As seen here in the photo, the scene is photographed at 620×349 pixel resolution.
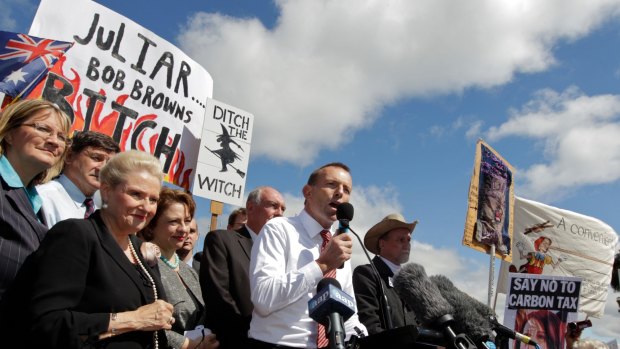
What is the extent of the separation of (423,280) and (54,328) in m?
1.50

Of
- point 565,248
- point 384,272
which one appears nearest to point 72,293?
point 384,272

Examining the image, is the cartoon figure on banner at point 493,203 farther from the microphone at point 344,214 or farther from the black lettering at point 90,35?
the microphone at point 344,214

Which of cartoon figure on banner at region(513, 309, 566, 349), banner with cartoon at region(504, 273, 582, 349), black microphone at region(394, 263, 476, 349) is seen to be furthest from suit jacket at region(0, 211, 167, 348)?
cartoon figure on banner at region(513, 309, 566, 349)

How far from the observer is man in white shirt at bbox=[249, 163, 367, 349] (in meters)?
2.78

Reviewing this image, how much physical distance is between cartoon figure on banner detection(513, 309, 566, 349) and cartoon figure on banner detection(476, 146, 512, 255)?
5.55 feet

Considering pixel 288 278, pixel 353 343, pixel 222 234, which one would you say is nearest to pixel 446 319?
pixel 353 343

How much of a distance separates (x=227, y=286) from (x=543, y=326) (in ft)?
17.8

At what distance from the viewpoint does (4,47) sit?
16.4ft

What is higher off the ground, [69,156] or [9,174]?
[69,156]

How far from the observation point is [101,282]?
7.50 feet

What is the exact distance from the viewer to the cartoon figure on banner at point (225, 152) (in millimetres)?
7320

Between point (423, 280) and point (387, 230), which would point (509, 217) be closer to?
point (387, 230)

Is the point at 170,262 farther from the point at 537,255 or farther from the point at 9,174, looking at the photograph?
the point at 537,255

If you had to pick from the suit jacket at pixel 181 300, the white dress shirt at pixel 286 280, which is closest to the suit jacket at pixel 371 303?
the white dress shirt at pixel 286 280
